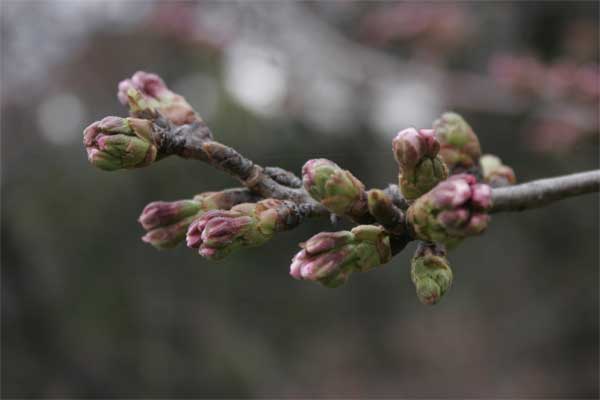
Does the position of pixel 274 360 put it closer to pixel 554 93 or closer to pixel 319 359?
pixel 319 359

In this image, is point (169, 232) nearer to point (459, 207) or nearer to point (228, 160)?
point (228, 160)

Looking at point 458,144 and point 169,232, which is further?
point 458,144

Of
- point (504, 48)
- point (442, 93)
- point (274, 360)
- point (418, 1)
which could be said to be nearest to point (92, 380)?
point (274, 360)

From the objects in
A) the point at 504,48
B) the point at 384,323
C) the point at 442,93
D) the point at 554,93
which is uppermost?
the point at 504,48

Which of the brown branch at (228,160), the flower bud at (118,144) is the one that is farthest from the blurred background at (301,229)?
the flower bud at (118,144)

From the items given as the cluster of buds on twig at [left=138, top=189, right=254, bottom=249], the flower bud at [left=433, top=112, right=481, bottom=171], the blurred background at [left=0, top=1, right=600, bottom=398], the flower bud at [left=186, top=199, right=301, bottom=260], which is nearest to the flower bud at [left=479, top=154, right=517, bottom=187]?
the flower bud at [left=433, top=112, right=481, bottom=171]

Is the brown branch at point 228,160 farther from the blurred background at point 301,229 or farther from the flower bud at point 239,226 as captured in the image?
the blurred background at point 301,229

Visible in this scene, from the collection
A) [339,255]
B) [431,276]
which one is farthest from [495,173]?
[339,255]
